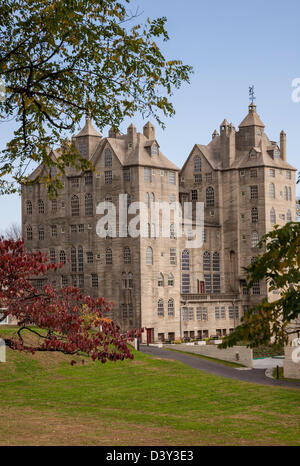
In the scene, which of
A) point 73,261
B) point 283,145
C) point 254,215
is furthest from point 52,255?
point 283,145

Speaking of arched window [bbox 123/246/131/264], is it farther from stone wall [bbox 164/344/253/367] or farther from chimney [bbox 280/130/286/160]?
chimney [bbox 280/130/286/160]

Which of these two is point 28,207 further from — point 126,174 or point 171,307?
point 171,307

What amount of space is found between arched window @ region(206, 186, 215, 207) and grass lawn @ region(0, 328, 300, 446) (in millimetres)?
42131

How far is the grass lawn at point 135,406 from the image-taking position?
25.2 metres

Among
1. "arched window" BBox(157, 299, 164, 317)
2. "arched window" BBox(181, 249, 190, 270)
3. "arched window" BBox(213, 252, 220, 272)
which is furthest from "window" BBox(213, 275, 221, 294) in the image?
"arched window" BBox(157, 299, 164, 317)

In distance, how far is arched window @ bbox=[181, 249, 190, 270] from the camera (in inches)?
3489

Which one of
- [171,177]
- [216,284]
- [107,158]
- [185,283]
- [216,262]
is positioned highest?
[107,158]

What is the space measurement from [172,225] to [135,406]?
50.8 m

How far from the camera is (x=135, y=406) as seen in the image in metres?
35.8

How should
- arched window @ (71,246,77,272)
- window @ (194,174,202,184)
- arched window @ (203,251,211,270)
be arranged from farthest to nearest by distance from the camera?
window @ (194,174,202,184)
arched window @ (203,251,211,270)
arched window @ (71,246,77,272)

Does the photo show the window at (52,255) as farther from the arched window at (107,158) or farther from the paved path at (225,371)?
the paved path at (225,371)

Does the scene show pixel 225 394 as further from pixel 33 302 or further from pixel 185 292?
pixel 185 292

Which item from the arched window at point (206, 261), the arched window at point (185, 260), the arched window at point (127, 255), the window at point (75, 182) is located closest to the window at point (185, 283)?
the arched window at point (185, 260)
